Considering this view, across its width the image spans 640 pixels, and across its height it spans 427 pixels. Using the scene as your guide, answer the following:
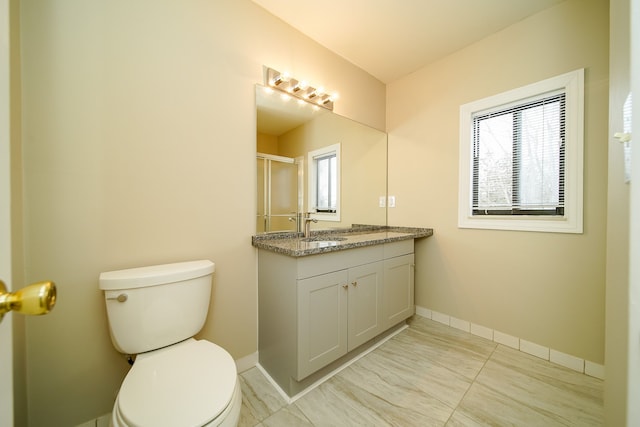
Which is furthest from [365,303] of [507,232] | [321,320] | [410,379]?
[507,232]

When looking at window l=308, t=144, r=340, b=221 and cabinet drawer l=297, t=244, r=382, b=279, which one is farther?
window l=308, t=144, r=340, b=221

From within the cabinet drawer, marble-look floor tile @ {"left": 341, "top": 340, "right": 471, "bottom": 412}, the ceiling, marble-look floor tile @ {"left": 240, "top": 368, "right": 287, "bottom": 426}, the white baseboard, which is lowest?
marble-look floor tile @ {"left": 240, "top": 368, "right": 287, "bottom": 426}

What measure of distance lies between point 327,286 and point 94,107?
1518 millimetres

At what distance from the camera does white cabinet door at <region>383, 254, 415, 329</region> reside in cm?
188

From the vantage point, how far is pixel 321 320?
4.71ft

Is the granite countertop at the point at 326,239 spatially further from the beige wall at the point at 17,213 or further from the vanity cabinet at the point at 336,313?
the beige wall at the point at 17,213

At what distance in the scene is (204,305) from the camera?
4.10 ft

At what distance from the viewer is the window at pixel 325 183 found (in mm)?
1991

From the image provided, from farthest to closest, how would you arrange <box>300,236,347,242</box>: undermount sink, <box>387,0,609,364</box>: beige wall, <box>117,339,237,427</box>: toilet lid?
<box>300,236,347,242</box>: undermount sink, <box>387,0,609,364</box>: beige wall, <box>117,339,237,427</box>: toilet lid

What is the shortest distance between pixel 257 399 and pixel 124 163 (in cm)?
148

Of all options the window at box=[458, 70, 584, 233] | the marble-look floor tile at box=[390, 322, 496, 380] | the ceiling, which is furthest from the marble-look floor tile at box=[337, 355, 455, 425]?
the ceiling

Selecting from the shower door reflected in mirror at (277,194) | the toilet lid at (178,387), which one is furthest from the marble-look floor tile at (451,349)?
the toilet lid at (178,387)

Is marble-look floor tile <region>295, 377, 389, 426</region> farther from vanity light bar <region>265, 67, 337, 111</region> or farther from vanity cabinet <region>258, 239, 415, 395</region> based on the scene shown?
vanity light bar <region>265, 67, 337, 111</region>

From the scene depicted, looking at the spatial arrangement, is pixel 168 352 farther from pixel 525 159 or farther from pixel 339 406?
pixel 525 159
